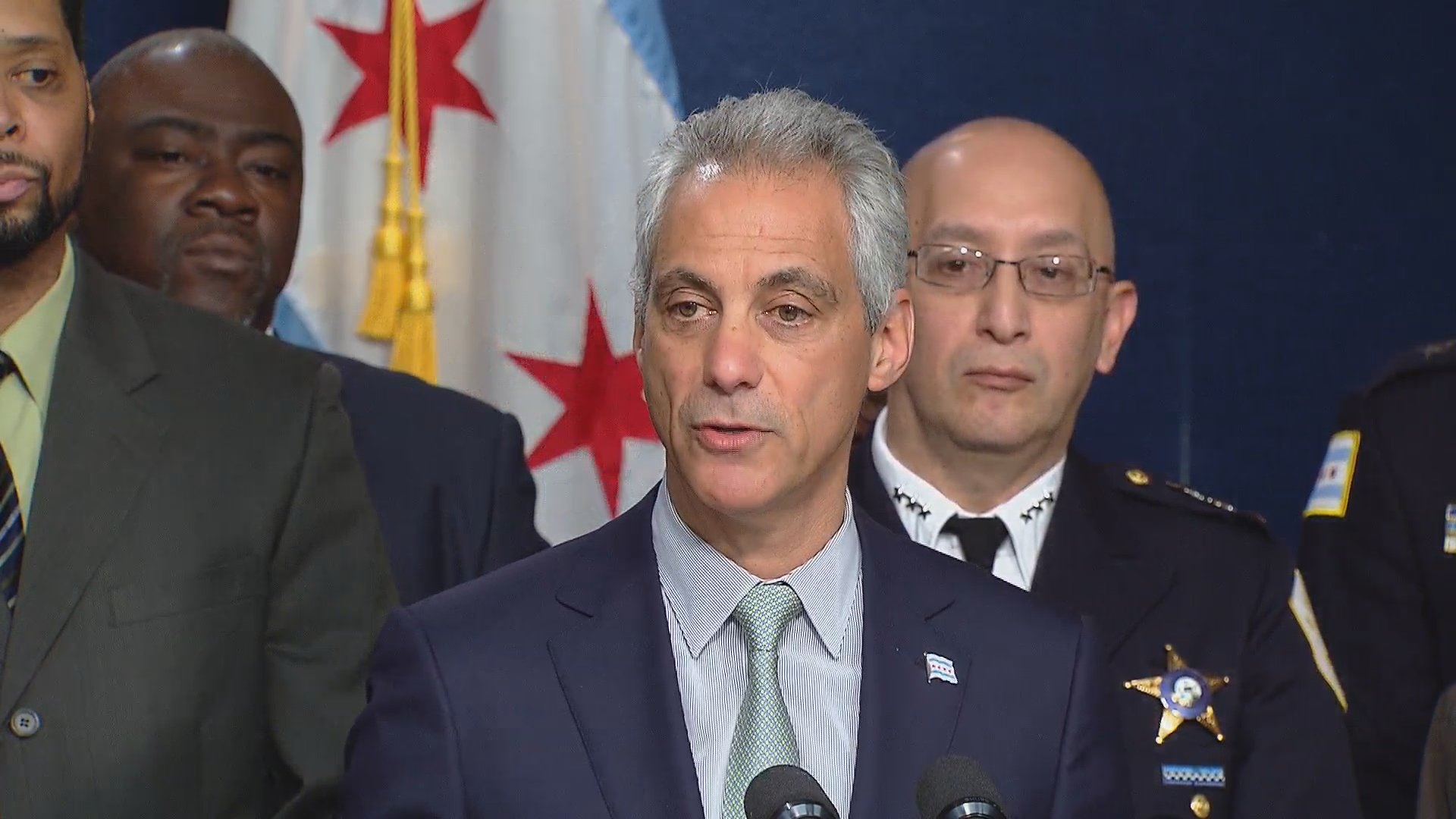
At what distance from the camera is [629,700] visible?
1923mm

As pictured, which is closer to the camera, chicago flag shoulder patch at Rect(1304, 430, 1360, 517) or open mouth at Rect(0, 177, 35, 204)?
open mouth at Rect(0, 177, 35, 204)

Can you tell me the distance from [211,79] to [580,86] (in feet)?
2.94

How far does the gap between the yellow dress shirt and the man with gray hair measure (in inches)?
20.1

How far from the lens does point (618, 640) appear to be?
6.45ft

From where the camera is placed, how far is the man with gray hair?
1883 millimetres

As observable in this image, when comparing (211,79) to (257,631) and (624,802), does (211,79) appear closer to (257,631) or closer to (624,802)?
(257,631)

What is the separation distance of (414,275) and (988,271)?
130 centimetres

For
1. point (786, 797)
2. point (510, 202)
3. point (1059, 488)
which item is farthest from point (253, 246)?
point (786, 797)

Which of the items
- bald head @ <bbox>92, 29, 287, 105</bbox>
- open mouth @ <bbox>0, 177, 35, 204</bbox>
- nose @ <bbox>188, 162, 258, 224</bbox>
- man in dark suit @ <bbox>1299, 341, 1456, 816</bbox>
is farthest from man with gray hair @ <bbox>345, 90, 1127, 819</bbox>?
bald head @ <bbox>92, 29, 287, 105</bbox>

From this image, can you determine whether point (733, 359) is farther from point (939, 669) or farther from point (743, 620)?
point (939, 669)

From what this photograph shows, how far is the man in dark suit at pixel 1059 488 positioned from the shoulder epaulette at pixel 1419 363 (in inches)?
17.6

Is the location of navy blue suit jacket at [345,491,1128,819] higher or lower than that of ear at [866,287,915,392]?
lower

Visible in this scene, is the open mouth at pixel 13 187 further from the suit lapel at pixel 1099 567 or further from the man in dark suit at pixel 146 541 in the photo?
the suit lapel at pixel 1099 567

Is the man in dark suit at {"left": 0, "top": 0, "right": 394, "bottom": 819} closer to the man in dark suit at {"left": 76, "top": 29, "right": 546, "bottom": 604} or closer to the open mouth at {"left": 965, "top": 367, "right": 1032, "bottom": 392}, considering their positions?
the man in dark suit at {"left": 76, "top": 29, "right": 546, "bottom": 604}
